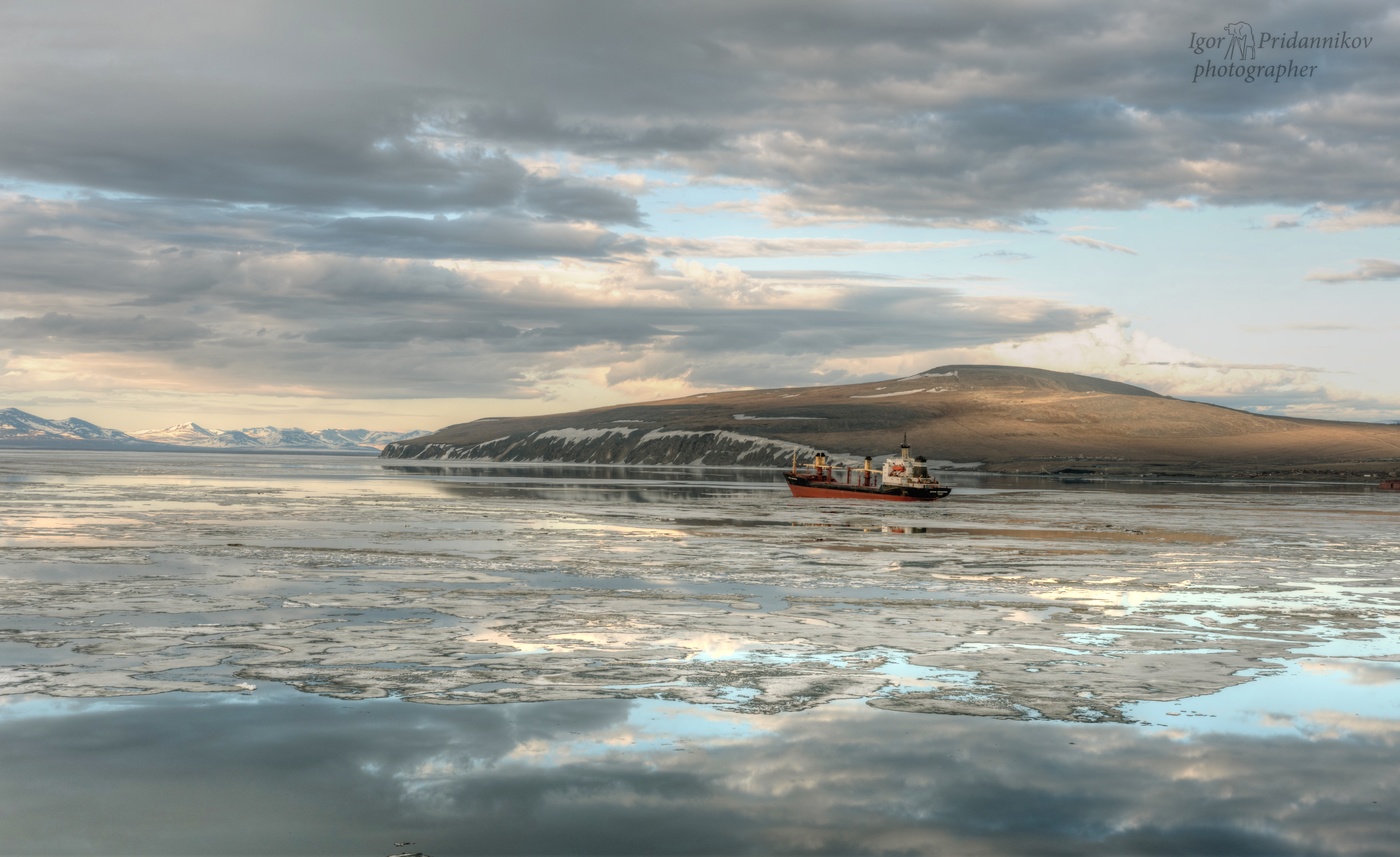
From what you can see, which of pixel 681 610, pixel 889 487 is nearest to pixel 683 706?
pixel 681 610

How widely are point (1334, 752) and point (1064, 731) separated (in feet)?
10.00

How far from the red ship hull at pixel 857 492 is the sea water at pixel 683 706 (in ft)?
171

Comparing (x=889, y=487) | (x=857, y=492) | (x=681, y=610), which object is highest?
(x=889, y=487)

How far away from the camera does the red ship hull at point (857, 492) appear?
89.1 m

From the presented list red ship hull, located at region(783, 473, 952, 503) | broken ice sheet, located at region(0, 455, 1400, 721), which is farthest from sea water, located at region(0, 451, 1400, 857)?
red ship hull, located at region(783, 473, 952, 503)

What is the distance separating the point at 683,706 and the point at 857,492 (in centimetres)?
7854

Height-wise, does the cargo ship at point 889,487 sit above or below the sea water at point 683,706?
above

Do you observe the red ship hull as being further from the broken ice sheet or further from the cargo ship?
the broken ice sheet

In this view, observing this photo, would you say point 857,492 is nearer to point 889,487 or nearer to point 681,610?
point 889,487

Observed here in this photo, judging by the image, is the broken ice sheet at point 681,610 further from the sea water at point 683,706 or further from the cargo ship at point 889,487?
the cargo ship at point 889,487

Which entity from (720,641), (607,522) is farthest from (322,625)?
(607,522)

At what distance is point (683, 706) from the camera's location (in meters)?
15.7

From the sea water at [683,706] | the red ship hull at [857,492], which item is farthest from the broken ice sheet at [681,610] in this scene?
the red ship hull at [857,492]

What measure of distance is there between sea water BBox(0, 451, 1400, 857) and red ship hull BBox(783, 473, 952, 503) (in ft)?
171
